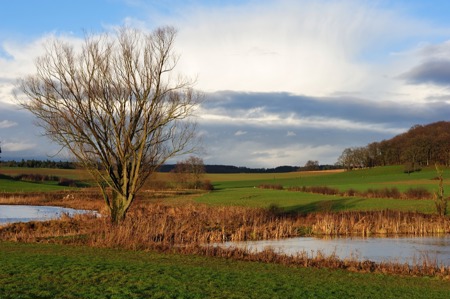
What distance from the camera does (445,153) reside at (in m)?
112

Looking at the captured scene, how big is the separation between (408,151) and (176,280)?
113 meters

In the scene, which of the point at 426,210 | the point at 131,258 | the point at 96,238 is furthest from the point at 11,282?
the point at 426,210

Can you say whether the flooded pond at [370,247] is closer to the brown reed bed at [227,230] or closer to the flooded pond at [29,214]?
the brown reed bed at [227,230]

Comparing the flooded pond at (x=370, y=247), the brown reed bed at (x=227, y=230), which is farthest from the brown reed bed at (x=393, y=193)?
the flooded pond at (x=370, y=247)

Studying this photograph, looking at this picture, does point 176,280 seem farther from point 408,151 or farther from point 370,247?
point 408,151

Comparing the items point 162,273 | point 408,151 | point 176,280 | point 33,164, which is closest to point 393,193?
point 162,273

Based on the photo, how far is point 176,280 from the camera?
15.1 m

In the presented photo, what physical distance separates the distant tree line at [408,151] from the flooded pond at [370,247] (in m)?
82.8

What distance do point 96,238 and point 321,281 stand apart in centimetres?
1315

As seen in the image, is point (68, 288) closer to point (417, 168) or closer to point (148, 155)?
point (148, 155)

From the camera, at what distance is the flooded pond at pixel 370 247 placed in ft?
82.7

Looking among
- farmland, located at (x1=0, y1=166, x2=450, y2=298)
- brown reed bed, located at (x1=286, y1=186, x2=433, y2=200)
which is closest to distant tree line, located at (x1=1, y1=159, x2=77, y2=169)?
brown reed bed, located at (x1=286, y1=186, x2=433, y2=200)

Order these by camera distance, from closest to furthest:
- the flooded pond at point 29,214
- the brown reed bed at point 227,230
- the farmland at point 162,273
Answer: the farmland at point 162,273 → the brown reed bed at point 227,230 → the flooded pond at point 29,214

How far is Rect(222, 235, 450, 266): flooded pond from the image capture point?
25.2m
